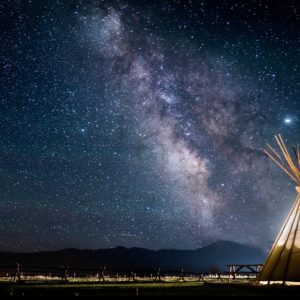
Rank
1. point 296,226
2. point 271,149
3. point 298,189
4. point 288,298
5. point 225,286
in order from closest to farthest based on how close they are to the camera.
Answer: point 288,298, point 225,286, point 296,226, point 298,189, point 271,149

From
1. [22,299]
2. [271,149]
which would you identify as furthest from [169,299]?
[271,149]

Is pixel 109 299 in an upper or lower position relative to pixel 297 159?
lower

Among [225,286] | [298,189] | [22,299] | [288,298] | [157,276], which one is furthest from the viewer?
[157,276]

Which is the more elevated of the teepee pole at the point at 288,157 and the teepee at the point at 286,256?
the teepee pole at the point at 288,157

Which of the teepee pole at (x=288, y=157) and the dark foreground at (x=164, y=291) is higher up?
the teepee pole at (x=288, y=157)

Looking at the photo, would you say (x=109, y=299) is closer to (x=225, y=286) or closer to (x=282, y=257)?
(x=225, y=286)

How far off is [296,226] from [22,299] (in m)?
12.0

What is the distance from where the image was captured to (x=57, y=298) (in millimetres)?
9242

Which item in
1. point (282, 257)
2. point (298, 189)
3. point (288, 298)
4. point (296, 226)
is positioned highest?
point (298, 189)

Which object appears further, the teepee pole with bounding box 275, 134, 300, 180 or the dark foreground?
the teepee pole with bounding box 275, 134, 300, 180

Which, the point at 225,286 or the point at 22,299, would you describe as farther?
the point at 225,286

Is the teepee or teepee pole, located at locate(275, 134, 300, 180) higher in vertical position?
teepee pole, located at locate(275, 134, 300, 180)

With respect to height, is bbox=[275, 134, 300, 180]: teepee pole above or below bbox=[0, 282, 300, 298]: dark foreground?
above

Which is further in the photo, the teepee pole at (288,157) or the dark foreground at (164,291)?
the teepee pole at (288,157)
